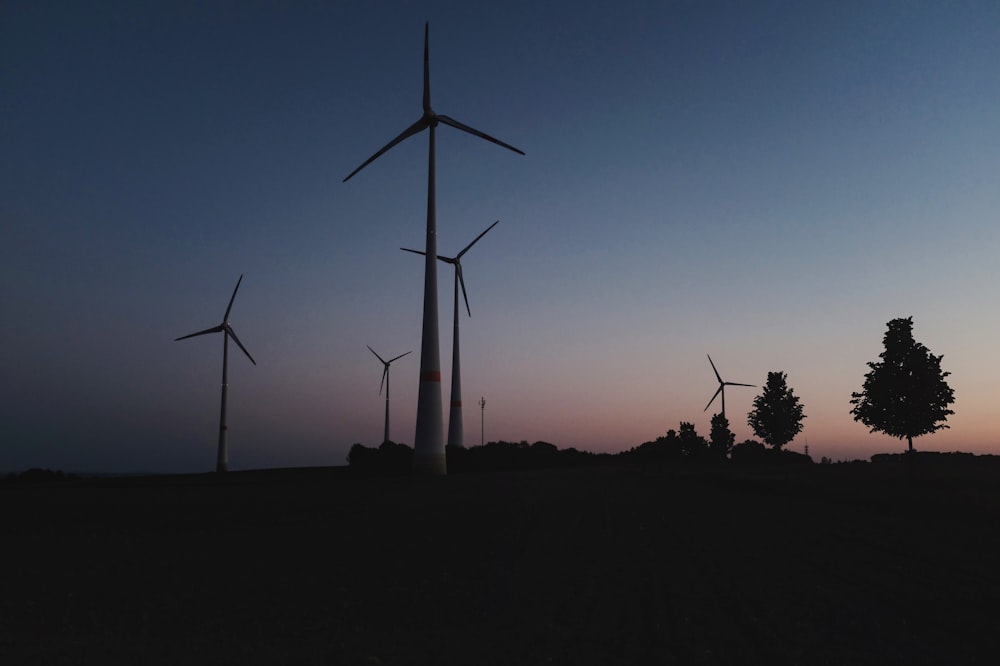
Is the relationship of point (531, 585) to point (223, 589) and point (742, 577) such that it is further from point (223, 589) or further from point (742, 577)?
point (223, 589)

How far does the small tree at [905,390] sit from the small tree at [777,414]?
151 feet

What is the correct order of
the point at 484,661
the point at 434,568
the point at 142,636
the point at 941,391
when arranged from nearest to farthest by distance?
the point at 484,661, the point at 142,636, the point at 434,568, the point at 941,391

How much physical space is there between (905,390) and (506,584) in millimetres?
54185

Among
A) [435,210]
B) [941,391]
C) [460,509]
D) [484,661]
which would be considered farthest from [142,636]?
Answer: [941,391]

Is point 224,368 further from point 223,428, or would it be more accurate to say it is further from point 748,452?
point 748,452

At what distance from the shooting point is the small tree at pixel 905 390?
5922 cm

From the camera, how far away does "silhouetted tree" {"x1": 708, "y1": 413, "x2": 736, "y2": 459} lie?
113000 millimetres

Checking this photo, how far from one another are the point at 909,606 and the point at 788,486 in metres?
30.6

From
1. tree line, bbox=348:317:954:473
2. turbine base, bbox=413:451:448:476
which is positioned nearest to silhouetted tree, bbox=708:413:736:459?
tree line, bbox=348:317:954:473

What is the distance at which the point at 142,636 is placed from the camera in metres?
13.1

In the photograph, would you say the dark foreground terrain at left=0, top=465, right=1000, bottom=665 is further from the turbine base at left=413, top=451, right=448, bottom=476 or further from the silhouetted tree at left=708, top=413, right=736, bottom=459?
the silhouetted tree at left=708, top=413, right=736, bottom=459

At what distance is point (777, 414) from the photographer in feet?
353

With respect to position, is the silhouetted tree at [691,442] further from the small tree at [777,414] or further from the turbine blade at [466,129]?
the turbine blade at [466,129]

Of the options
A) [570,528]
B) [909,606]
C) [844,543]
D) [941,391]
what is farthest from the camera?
[941,391]
